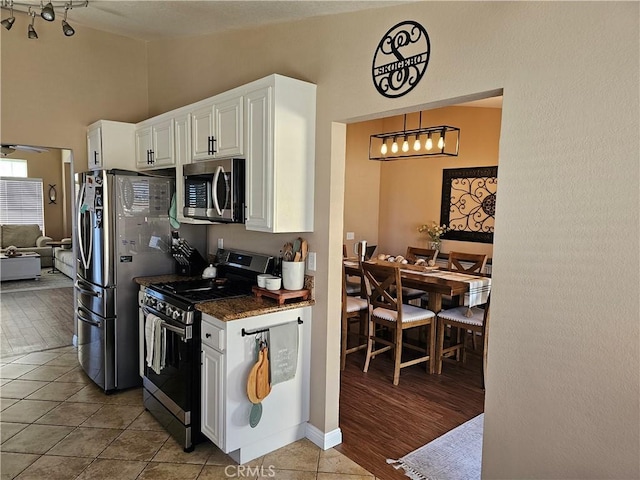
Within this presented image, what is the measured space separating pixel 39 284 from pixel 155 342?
20.4ft

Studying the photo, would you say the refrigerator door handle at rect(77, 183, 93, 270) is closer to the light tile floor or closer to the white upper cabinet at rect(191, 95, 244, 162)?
the light tile floor

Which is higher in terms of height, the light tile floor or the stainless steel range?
the stainless steel range

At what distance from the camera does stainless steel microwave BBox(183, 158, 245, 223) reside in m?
2.77

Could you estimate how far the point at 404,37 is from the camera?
227 centimetres

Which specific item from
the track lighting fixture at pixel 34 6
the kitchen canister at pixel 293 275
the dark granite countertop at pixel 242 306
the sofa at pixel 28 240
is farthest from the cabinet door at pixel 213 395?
the sofa at pixel 28 240

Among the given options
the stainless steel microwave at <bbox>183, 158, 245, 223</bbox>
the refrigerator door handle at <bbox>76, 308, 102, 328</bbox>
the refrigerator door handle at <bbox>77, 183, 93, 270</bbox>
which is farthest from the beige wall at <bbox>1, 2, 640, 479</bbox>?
the refrigerator door handle at <bbox>76, 308, 102, 328</bbox>

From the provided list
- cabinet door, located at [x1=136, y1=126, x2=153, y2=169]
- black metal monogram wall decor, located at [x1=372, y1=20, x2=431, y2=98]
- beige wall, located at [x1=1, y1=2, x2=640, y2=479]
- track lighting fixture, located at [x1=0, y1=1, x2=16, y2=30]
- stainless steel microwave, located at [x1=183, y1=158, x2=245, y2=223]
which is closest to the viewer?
beige wall, located at [x1=1, y1=2, x2=640, y2=479]

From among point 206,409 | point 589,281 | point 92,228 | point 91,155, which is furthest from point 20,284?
point 589,281

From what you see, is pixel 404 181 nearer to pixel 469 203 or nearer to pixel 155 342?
pixel 469 203

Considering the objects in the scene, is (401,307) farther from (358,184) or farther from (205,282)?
(358,184)

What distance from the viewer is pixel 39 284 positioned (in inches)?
305

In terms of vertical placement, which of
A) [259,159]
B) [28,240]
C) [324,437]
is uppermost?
[259,159]

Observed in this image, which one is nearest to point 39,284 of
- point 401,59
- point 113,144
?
point 113,144

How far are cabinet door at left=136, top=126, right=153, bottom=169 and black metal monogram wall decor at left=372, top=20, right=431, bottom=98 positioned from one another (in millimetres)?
2187
